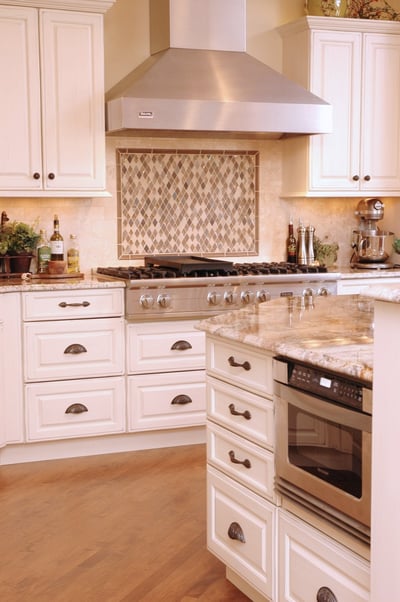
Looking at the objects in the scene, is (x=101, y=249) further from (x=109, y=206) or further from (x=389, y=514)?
(x=389, y=514)

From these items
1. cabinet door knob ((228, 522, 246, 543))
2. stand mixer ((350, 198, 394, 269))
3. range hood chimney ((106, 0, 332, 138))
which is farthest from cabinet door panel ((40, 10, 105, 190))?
cabinet door knob ((228, 522, 246, 543))

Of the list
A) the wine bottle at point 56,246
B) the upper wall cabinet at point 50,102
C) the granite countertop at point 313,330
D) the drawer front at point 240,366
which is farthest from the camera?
the wine bottle at point 56,246

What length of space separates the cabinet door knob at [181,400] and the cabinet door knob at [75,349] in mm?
594

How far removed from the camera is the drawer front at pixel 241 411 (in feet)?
8.68

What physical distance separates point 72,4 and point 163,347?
77.0 inches

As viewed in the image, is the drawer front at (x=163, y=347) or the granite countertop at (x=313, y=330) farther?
the drawer front at (x=163, y=347)

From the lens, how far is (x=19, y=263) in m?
4.93

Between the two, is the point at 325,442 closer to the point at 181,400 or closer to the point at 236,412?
the point at 236,412

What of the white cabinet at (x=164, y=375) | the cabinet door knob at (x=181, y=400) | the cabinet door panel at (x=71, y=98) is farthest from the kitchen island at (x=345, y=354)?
the cabinet door panel at (x=71, y=98)

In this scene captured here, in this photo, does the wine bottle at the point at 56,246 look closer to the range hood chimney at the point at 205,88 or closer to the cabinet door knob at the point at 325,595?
the range hood chimney at the point at 205,88

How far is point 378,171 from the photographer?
554cm

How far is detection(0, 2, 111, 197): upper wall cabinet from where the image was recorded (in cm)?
468

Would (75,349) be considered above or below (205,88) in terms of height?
below

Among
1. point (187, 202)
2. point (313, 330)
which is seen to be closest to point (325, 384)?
point (313, 330)
